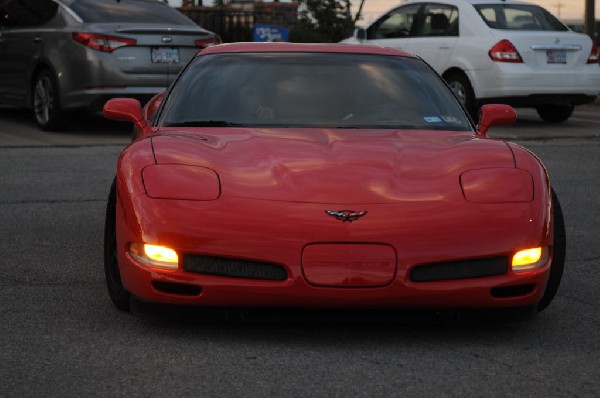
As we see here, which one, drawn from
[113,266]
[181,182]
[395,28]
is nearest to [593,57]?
[395,28]

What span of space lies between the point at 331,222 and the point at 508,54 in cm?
1118

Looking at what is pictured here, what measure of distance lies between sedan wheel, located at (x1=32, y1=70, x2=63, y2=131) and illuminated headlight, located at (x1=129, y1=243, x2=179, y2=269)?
960cm

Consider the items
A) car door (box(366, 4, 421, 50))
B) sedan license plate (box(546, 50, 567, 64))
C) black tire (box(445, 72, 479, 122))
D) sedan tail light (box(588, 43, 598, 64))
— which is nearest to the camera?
sedan license plate (box(546, 50, 567, 64))

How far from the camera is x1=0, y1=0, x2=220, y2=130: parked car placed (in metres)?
14.5

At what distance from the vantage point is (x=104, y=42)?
1457 centimetres

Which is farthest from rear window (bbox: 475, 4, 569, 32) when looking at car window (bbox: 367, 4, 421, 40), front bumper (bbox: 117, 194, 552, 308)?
front bumper (bbox: 117, 194, 552, 308)

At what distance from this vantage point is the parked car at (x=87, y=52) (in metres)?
14.5

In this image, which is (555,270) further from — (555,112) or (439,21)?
(555,112)

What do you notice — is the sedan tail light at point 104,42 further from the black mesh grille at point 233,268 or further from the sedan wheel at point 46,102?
the black mesh grille at point 233,268

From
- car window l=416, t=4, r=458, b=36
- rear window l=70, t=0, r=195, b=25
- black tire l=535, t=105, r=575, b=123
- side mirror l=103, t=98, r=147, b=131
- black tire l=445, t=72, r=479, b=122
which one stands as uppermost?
side mirror l=103, t=98, r=147, b=131

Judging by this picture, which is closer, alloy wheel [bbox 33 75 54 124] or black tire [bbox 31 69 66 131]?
black tire [bbox 31 69 66 131]

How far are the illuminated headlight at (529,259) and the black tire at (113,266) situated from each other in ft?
5.37

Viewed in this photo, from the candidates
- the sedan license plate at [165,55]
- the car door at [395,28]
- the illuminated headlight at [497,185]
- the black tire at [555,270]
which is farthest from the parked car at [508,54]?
the illuminated headlight at [497,185]

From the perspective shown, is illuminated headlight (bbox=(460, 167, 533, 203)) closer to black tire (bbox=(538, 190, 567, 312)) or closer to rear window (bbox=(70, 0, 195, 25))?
black tire (bbox=(538, 190, 567, 312))
